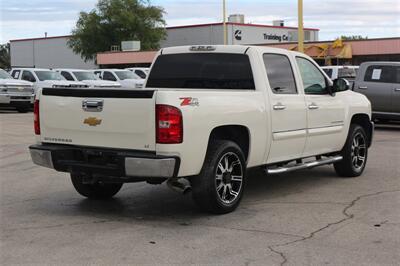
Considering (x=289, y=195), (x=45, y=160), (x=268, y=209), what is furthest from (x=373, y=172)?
(x=45, y=160)

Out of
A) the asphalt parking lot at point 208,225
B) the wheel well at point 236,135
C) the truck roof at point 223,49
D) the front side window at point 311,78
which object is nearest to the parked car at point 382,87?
the asphalt parking lot at point 208,225

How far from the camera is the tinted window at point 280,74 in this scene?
7.40 m

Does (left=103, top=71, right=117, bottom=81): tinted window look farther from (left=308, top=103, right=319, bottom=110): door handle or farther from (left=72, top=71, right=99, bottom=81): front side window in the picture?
(left=308, top=103, right=319, bottom=110): door handle

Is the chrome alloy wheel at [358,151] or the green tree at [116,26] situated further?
the green tree at [116,26]

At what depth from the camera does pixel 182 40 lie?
204 ft

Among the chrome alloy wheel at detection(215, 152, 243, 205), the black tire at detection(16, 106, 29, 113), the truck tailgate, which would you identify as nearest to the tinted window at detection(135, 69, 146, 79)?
the black tire at detection(16, 106, 29, 113)

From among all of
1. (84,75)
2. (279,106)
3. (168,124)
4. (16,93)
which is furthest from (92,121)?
(84,75)

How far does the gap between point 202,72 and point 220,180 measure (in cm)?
172

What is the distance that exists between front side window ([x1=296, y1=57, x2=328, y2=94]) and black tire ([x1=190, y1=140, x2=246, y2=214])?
6.06ft

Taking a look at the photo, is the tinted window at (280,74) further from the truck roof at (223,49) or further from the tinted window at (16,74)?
the tinted window at (16,74)

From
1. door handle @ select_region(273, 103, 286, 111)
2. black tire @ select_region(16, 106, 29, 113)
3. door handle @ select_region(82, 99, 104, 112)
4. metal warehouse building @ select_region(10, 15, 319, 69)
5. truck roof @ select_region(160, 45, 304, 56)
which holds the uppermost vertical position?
metal warehouse building @ select_region(10, 15, 319, 69)

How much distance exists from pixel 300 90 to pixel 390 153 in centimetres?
467

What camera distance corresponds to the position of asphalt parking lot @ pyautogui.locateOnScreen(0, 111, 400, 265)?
16.8ft

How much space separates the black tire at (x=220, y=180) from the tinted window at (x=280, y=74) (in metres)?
1.19
